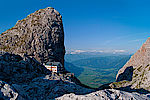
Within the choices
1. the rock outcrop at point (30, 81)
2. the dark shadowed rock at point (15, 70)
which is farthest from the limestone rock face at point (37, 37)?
the dark shadowed rock at point (15, 70)

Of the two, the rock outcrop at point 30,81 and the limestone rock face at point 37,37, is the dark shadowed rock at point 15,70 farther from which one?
the limestone rock face at point 37,37

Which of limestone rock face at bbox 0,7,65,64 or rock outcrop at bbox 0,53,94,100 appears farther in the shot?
limestone rock face at bbox 0,7,65,64

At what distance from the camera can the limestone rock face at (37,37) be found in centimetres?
6700

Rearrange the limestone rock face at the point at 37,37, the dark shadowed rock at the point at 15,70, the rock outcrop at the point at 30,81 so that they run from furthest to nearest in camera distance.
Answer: the limestone rock face at the point at 37,37 < the dark shadowed rock at the point at 15,70 < the rock outcrop at the point at 30,81

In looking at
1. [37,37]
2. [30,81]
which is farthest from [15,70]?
[37,37]

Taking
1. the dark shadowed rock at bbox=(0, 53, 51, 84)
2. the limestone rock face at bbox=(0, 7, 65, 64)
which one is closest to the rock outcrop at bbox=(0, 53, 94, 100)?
the dark shadowed rock at bbox=(0, 53, 51, 84)

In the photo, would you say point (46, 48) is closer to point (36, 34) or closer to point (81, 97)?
point (36, 34)

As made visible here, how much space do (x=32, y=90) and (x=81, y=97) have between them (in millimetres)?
9080

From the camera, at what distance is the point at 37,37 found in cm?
6819

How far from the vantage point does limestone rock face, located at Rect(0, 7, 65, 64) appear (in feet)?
220

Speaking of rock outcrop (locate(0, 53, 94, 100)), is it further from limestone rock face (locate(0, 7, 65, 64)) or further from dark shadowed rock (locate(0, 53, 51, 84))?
limestone rock face (locate(0, 7, 65, 64))

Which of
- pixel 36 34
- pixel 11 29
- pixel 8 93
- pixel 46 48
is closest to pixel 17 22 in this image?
pixel 11 29

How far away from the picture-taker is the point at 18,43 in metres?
67.4

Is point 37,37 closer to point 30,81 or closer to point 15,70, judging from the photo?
point 15,70
